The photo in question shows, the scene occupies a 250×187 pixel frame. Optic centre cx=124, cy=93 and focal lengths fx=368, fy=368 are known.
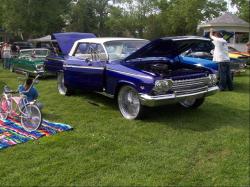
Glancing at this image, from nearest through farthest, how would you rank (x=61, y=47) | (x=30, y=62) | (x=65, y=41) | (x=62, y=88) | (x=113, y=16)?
(x=62, y=88), (x=61, y=47), (x=65, y=41), (x=30, y=62), (x=113, y=16)

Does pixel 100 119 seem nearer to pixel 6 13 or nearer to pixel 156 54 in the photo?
pixel 156 54

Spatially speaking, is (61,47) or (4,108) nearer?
(4,108)

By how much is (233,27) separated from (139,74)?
2292 centimetres

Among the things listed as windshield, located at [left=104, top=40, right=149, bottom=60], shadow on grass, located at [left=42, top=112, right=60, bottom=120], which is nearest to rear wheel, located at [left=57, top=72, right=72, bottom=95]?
shadow on grass, located at [left=42, top=112, right=60, bottom=120]

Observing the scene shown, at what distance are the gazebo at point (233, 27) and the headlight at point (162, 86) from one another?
21.5 metres

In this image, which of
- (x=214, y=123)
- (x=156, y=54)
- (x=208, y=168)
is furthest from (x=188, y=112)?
(x=208, y=168)

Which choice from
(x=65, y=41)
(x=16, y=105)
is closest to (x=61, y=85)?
(x=65, y=41)

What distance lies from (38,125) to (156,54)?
302cm

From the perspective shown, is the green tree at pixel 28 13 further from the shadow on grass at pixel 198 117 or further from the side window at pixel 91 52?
the shadow on grass at pixel 198 117

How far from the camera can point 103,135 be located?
21.0ft

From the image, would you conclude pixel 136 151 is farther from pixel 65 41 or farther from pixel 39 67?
pixel 39 67

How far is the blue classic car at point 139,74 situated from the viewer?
6.88 metres

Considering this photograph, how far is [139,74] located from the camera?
22.9 feet

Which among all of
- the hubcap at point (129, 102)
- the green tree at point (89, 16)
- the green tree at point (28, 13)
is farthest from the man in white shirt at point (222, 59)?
the green tree at point (89, 16)
